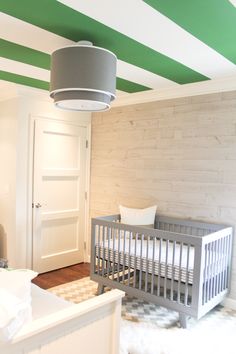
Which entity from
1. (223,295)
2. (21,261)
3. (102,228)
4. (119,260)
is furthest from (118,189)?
(223,295)

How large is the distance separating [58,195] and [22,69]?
1.68 meters

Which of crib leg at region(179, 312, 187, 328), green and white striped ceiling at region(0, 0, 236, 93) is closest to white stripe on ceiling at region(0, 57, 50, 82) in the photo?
green and white striped ceiling at region(0, 0, 236, 93)

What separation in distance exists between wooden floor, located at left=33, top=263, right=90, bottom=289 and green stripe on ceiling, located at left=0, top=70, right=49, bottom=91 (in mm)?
2268

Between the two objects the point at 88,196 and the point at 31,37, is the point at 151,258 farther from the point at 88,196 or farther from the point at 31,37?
the point at 31,37

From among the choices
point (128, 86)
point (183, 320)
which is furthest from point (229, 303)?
point (128, 86)

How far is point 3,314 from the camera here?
104 cm

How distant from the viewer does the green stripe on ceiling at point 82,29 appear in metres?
1.63

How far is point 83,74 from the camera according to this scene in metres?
1.84

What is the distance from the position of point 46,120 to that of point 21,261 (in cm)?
174

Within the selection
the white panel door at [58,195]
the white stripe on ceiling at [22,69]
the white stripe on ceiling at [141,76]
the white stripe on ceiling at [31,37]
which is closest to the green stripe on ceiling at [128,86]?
the white stripe on ceiling at [141,76]

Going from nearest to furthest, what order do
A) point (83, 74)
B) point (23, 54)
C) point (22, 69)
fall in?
1. point (83, 74)
2. point (23, 54)
3. point (22, 69)

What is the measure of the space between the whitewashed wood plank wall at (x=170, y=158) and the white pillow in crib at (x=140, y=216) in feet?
0.54

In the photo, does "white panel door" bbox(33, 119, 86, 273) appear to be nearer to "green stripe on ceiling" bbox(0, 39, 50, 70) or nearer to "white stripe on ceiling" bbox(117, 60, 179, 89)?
"green stripe on ceiling" bbox(0, 39, 50, 70)

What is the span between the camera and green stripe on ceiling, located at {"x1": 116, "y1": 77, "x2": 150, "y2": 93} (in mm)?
3101
